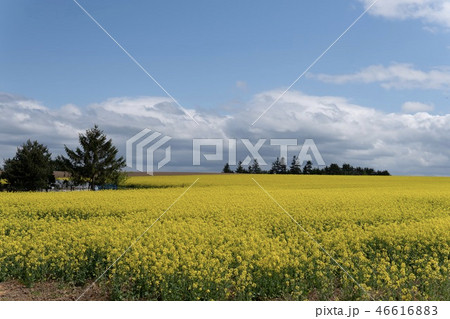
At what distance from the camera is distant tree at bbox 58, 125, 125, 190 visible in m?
58.6

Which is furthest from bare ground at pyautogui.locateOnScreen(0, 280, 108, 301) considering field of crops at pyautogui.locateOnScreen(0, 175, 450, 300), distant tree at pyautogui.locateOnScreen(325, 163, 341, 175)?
distant tree at pyautogui.locateOnScreen(325, 163, 341, 175)

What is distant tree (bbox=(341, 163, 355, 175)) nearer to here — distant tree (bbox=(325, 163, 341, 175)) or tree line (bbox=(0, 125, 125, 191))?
distant tree (bbox=(325, 163, 341, 175))

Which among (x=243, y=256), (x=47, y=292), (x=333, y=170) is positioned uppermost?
(x=333, y=170)

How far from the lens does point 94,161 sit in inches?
2340

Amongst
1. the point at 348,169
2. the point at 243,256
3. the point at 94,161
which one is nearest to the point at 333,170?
the point at 348,169

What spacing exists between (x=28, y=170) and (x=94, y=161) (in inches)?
317

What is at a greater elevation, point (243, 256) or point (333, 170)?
point (333, 170)

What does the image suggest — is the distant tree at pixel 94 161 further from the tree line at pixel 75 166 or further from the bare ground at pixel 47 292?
the bare ground at pixel 47 292

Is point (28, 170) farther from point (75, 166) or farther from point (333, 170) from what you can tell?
point (333, 170)

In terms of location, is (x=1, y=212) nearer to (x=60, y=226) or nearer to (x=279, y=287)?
(x=60, y=226)

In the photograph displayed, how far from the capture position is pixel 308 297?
9.51 meters

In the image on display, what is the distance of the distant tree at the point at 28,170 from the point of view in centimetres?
5744

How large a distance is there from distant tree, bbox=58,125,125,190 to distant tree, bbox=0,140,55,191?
252 centimetres
